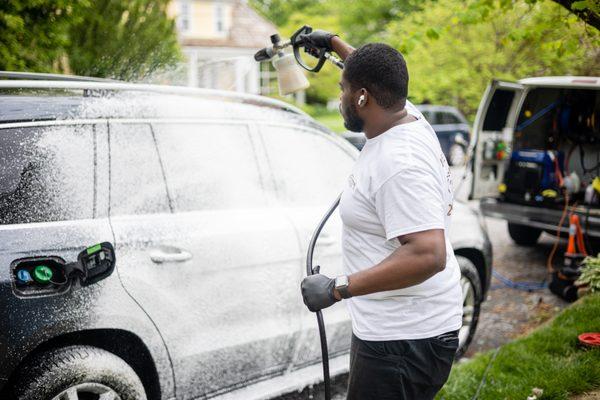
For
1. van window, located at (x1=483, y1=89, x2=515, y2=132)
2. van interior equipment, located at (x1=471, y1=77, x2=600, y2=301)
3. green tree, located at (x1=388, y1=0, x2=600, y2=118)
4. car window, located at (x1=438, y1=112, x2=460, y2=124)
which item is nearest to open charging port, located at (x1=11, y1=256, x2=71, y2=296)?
van interior equipment, located at (x1=471, y1=77, x2=600, y2=301)

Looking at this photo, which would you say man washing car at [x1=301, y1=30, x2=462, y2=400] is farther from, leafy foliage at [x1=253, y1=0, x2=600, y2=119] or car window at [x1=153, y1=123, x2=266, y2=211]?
leafy foliage at [x1=253, y1=0, x2=600, y2=119]

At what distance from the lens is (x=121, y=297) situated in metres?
2.75

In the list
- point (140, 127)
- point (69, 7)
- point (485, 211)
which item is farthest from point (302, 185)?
point (485, 211)

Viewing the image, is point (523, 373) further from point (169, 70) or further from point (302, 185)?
point (169, 70)

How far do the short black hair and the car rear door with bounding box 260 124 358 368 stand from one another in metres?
1.62

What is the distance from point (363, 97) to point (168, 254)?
1414 millimetres

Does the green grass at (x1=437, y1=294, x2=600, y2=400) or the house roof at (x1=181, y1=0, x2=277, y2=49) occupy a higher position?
the house roof at (x1=181, y1=0, x2=277, y2=49)

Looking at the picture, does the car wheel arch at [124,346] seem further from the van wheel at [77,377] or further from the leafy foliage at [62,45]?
the leafy foliage at [62,45]

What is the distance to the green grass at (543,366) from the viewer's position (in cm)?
349

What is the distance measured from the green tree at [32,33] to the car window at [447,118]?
12872mm

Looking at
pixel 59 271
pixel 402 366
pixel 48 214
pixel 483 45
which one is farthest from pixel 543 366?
pixel 483 45

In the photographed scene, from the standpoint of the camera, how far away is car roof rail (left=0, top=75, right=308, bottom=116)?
2.73m

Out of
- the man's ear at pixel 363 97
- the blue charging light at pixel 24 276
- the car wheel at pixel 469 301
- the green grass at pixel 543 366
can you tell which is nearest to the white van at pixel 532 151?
the car wheel at pixel 469 301

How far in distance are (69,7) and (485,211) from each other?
5677 mm
